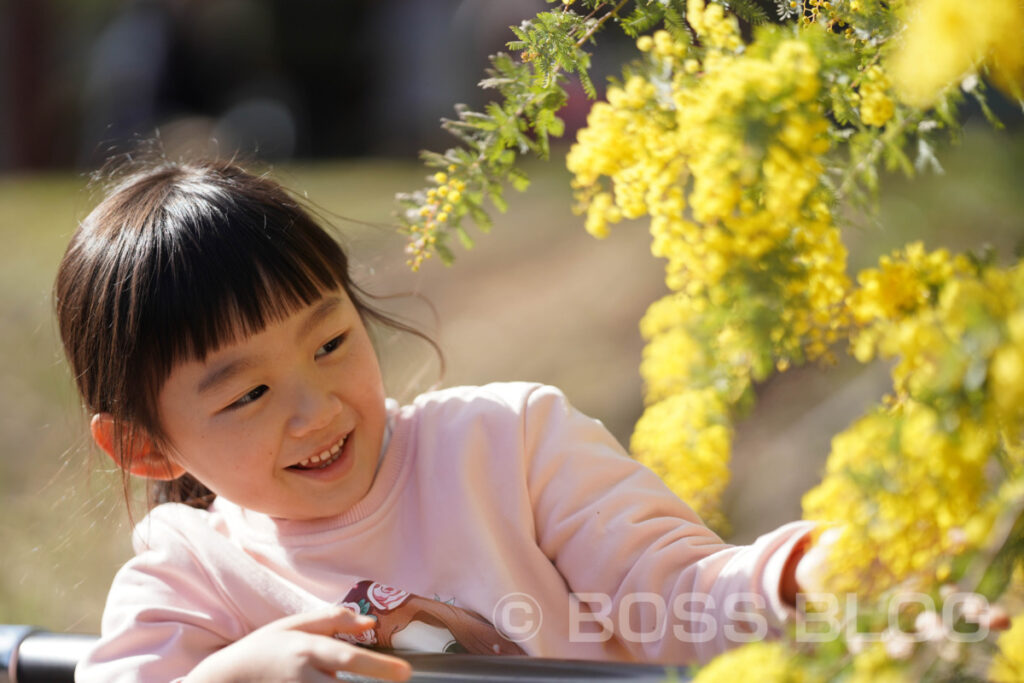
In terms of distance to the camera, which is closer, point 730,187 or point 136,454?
point 730,187

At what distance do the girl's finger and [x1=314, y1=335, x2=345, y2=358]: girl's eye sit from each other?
38cm

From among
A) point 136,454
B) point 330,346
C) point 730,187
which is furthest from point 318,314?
point 730,187

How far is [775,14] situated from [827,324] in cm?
31

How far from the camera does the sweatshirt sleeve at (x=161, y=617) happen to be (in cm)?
118

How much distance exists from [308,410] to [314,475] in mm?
120

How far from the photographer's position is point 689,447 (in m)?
1.25

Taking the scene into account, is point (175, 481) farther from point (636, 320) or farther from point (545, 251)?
point (545, 251)

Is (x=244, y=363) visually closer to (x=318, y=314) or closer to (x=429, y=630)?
(x=318, y=314)

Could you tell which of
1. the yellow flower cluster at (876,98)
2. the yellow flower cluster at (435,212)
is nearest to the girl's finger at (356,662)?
the yellow flower cluster at (435,212)

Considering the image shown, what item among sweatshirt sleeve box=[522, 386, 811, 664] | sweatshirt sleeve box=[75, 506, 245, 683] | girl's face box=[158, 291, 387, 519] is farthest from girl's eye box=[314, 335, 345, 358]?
sweatshirt sleeve box=[75, 506, 245, 683]

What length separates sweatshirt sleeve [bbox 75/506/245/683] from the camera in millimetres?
1184

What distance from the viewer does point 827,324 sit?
829 millimetres

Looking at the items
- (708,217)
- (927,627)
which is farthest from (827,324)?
(927,627)

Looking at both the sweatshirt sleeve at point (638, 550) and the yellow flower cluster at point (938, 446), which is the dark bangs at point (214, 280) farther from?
the yellow flower cluster at point (938, 446)
